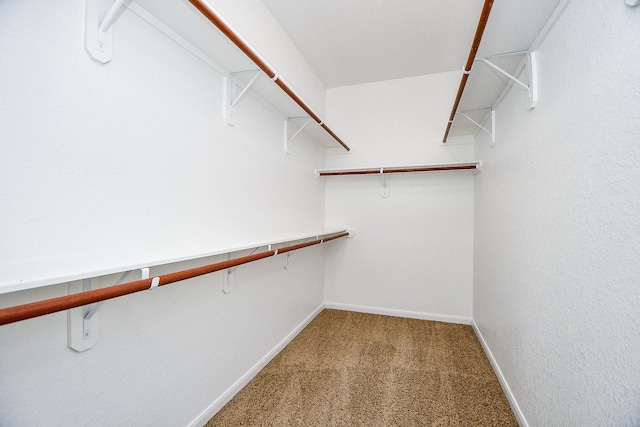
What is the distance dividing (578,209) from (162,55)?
169 centimetres

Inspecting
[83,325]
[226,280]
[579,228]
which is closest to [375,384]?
[226,280]

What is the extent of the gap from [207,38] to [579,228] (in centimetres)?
162

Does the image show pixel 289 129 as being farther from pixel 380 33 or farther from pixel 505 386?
pixel 505 386

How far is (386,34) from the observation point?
7.05ft

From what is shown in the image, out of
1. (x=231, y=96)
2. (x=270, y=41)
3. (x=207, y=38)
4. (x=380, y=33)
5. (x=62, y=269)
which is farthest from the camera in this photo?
(x=380, y=33)

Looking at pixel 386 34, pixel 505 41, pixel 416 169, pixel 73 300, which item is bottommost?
pixel 73 300

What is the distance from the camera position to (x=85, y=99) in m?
0.88

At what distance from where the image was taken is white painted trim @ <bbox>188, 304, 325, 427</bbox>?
54.8 inches

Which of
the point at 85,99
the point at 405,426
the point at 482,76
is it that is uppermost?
the point at 482,76

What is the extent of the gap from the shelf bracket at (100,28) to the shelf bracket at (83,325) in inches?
28.6

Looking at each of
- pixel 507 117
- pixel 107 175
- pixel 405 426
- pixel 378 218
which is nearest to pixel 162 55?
pixel 107 175

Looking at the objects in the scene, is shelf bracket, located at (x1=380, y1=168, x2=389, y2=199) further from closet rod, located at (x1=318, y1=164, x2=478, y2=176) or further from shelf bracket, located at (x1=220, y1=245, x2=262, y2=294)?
shelf bracket, located at (x1=220, y1=245, x2=262, y2=294)

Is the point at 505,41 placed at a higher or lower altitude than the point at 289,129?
higher

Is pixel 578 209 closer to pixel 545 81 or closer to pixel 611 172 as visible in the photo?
pixel 611 172
